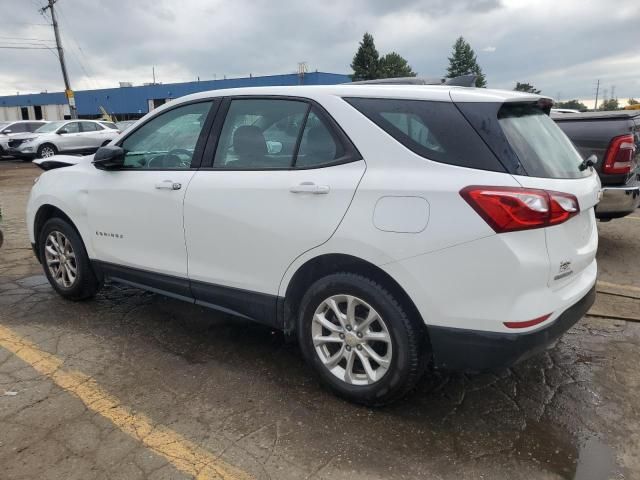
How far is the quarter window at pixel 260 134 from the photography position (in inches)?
122

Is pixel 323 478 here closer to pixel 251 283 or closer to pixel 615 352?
pixel 251 283

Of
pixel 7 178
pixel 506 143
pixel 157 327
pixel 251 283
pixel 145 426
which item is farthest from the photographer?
pixel 7 178

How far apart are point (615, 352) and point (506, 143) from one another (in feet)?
6.65

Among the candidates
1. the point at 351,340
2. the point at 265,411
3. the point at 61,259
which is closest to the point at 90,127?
the point at 61,259

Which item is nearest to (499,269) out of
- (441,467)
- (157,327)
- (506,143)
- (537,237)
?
(537,237)

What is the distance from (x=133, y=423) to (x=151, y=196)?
4.99ft

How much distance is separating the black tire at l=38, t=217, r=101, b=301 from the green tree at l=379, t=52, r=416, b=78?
205 ft

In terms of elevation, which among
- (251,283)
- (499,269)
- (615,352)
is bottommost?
(615,352)

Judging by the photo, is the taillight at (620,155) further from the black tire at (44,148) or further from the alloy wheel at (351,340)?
the black tire at (44,148)

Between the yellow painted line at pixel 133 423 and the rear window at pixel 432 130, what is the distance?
1756 millimetres

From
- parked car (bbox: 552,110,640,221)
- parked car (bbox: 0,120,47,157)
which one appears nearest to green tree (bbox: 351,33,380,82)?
parked car (bbox: 0,120,47,157)

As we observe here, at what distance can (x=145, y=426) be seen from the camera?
2.76 meters

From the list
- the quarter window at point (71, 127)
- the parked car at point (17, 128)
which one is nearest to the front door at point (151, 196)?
the quarter window at point (71, 127)

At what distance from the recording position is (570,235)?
2.63m
